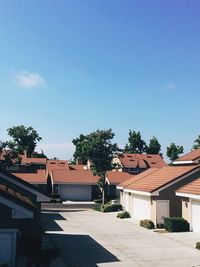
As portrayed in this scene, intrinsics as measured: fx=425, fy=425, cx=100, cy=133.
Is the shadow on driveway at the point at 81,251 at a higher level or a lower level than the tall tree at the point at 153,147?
lower

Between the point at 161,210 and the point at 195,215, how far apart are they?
4.44m

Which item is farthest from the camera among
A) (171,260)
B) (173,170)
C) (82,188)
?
(82,188)

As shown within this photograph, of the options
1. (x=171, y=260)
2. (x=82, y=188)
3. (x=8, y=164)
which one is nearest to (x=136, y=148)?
(x=82, y=188)

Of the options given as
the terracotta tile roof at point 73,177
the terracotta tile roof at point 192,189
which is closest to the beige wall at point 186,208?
the terracotta tile roof at point 192,189

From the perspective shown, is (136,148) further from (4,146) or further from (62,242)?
(62,242)

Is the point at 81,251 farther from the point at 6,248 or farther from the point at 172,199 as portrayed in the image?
the point at 172,199

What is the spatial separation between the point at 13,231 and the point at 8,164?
150 feet

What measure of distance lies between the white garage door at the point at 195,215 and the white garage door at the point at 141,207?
577cm

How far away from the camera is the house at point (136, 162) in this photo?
7875 centimetres

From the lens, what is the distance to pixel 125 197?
46.3 meters

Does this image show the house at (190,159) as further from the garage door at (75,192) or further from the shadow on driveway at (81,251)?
the garage door at (75,192)

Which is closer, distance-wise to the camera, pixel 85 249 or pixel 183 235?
pixel 85 249

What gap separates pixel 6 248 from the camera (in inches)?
696

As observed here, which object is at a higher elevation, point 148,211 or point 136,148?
point 136,148
